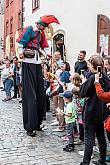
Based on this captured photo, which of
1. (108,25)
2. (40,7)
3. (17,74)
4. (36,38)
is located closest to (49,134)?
(36,38)

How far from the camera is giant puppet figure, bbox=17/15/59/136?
708 centimetres

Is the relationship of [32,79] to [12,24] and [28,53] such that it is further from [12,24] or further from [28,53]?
[12,24]

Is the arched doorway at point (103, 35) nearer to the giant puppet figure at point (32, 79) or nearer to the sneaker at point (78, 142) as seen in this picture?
the giant puppet figure at point (32, 79)

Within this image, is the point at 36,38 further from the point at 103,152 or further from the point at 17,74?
the point at 17,74

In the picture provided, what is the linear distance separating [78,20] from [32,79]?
234 inches

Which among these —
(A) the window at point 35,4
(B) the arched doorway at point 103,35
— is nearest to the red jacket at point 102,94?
(B) the arched doorway at point 103,35

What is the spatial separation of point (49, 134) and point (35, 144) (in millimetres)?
852

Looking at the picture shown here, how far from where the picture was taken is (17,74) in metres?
13.1

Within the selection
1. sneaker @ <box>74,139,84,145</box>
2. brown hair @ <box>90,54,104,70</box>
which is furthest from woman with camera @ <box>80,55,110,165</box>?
sneaker @ <box>74,139,84,145</box>

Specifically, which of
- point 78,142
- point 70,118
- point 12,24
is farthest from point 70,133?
point 12,24

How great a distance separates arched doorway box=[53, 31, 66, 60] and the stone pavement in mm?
6196

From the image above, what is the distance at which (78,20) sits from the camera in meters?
12.6

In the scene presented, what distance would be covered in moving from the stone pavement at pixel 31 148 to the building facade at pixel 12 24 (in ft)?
54.5

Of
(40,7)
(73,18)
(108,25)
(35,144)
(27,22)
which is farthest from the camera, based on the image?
(27,22)
